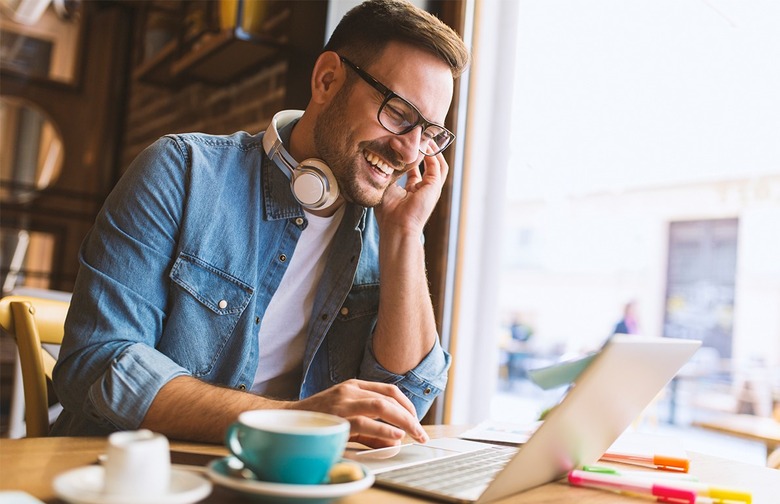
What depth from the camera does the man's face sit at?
1317mm

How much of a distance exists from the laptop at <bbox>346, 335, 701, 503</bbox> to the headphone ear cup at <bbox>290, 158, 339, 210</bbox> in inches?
19.2

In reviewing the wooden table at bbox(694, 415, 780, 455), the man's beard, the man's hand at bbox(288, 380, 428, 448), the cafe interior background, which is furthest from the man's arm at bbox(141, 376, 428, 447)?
the wooden table at bbox(694, 415, 780, 455)

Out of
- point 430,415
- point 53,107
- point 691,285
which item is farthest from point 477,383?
point 691,285

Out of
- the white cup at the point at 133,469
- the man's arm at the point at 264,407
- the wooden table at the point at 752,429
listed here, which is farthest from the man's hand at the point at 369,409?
the wooden table at the point at 752,429

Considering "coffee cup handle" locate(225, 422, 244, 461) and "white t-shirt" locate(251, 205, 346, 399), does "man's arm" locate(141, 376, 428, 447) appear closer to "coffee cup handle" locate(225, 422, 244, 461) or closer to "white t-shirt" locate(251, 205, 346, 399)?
"coffee cup handle" locate(225, 422, 244, 461)

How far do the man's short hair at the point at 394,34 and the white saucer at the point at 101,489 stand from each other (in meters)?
0.96

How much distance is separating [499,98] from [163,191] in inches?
49.6

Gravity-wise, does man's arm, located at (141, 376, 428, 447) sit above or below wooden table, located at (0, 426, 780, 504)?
above

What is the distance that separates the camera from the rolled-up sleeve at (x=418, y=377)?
1.29m

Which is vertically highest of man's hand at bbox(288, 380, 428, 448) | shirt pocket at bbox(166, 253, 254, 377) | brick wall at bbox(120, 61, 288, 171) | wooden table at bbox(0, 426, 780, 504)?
brick wall at bbox(120, 61, 288, 171)

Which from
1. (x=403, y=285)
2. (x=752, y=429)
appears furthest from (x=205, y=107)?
(x=752, y=429)

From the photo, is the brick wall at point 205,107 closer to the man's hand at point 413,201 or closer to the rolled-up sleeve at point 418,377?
the man's hand at point 413,201

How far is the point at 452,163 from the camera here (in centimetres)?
203

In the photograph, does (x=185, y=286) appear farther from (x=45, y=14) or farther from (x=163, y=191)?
(x=45, y=14)
